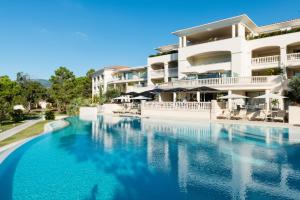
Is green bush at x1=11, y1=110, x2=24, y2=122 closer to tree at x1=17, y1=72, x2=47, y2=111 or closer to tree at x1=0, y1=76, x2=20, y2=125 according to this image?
tree at x1=0, y1=76, x2=20, y2=125

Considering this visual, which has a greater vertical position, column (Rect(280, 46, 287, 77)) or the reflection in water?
column (Rect(280, 46, 287, 77))

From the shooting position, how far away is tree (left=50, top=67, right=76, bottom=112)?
4175 centimetres

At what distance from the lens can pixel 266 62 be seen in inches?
1043

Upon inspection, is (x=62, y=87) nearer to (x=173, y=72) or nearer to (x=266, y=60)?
(x=173, y=72)

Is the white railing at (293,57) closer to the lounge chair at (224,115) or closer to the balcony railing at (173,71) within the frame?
the lounge chair at (224,115)

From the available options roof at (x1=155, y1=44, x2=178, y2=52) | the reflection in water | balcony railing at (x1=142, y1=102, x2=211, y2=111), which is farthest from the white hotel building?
the reflection in water

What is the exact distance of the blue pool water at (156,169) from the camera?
6.69m

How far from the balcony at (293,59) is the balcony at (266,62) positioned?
109 cm

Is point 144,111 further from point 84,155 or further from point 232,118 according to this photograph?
point 84,155

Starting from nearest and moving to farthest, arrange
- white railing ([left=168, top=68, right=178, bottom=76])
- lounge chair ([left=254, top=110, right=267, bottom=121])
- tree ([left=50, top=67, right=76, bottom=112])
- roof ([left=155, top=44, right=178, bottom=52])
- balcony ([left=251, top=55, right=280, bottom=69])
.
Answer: lounge chair ([left=254, top=110, right=267, bottom=121])
balcony ([left=251, top=55, right=280, bottom=69])
white railing ([left=168, top=68, right=178, bottom=76])
roof ([left=155, top=44, right=178, bottom=52])
tree ([left=50, top=67, right=76, bottom=112])

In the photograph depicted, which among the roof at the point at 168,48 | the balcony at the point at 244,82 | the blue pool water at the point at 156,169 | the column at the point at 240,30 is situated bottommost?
the blue pool water at the point at 156,169

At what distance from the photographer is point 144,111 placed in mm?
29344

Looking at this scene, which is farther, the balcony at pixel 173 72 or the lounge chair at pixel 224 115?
the balcony at pixel 173 72

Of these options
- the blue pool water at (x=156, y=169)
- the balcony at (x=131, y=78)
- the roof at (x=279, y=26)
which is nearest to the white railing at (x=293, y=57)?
the roof at (x=279, y=26)
